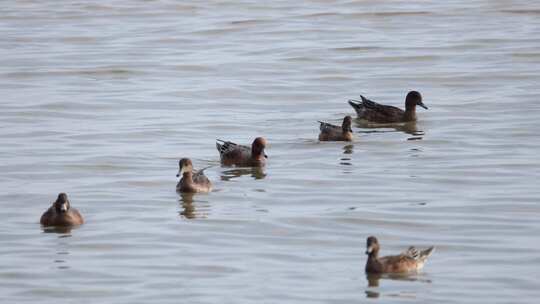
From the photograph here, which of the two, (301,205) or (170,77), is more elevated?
(170,77)

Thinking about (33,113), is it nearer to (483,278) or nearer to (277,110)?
(277,110)

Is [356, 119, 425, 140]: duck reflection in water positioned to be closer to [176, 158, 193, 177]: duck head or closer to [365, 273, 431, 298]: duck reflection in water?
[176, 158, 193, 177]: duck head

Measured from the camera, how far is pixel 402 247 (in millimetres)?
13477

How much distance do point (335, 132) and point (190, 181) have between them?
367 cm

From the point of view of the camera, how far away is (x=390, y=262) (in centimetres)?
1238

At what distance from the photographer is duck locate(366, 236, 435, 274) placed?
12.3 meters

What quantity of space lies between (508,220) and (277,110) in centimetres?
779

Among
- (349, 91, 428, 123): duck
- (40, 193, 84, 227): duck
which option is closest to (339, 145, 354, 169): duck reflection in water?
(349, 91, 428, 123): duck

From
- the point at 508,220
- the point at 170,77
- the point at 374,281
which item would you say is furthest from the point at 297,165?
the point at 170,77

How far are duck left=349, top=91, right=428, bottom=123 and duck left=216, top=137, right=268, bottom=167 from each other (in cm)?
346

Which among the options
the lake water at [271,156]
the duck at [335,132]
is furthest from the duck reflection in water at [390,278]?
the duck at [335,132]

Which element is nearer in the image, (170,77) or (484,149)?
(484,149)

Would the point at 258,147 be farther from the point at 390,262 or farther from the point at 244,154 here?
the point at 390,262

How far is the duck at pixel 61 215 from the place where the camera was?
46.4ft
